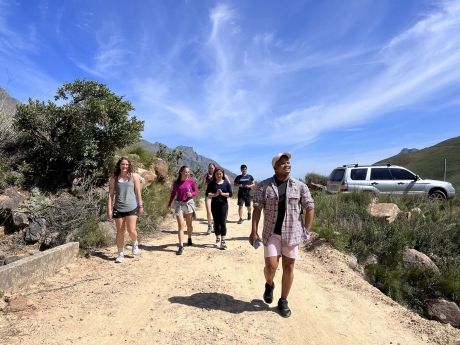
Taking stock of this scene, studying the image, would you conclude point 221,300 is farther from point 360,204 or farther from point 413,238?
point 360,204

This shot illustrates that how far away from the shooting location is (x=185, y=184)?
845 cm

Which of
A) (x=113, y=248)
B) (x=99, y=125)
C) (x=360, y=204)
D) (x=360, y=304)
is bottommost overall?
(x=360, y=304)

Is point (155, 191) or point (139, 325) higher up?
point (155, 191)

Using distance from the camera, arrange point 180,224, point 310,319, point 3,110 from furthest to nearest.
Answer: point 3,110 → point 180,224 → point 310,319

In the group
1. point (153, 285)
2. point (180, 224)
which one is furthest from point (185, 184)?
point (153, 285)

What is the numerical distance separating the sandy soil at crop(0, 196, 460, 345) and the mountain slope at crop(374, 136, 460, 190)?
2727 centimetres

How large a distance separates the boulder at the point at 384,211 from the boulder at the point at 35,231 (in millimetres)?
8050

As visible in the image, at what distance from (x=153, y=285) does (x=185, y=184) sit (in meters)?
2.58

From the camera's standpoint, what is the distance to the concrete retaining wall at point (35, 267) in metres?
5.73

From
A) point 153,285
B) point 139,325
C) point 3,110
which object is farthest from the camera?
point 3,110

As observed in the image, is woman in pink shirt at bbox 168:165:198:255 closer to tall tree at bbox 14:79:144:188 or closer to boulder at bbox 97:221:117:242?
boulder at bbox 97:221:117:242

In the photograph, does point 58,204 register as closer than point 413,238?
Yes

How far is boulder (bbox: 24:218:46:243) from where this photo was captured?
8.20 meters

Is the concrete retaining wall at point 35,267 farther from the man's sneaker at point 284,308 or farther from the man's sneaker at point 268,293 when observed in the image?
the man's sneaker at point 284,308
